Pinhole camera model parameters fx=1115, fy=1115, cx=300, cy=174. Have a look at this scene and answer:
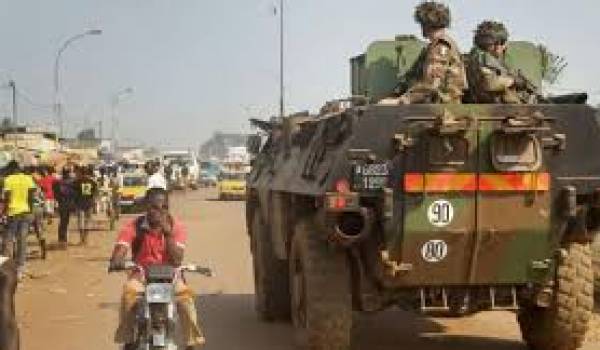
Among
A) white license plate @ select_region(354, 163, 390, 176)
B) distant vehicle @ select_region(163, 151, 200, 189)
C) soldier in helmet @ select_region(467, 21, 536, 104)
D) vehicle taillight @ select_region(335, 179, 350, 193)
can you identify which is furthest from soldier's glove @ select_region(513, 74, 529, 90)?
distant vehicle @ select_region(163, 151, 200, 189)

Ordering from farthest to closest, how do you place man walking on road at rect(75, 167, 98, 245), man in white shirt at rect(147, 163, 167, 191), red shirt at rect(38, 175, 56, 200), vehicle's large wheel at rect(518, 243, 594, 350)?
red shirt at rect(38, 175, 56, 200) < man walking on road at rect(75, 167, 98, 245) < man in white shirt at rect(147, 163, 167, 191) < vehicle's large wheel at rect(518, 243, 594, 350)

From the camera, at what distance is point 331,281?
8.65m

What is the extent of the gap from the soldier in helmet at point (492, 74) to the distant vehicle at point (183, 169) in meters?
45.9

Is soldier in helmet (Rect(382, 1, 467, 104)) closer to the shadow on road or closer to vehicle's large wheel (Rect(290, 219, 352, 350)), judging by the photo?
vehicle's large wheel (Rect(290, 219, 352, 350))

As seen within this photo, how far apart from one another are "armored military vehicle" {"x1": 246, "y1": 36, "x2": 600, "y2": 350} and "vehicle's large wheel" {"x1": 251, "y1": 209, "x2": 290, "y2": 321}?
2.79 meters

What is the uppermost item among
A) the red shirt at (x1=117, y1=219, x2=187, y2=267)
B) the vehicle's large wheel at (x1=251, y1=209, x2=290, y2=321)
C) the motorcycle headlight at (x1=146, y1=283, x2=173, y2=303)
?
the red shirt at (x1=117, y1=219, x2=187, y2=267)

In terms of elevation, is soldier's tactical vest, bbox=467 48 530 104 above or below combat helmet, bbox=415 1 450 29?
below

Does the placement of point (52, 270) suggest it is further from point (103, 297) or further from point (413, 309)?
point (413, 309)

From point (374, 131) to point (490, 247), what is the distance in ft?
4.17

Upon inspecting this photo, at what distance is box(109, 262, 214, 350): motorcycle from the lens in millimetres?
7230

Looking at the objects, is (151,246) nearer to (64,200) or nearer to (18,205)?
(18,205)

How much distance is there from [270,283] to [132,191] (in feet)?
91.4

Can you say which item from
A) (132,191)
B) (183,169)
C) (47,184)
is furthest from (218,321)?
(183,169)

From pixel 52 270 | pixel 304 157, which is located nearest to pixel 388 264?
pixel 304 157
